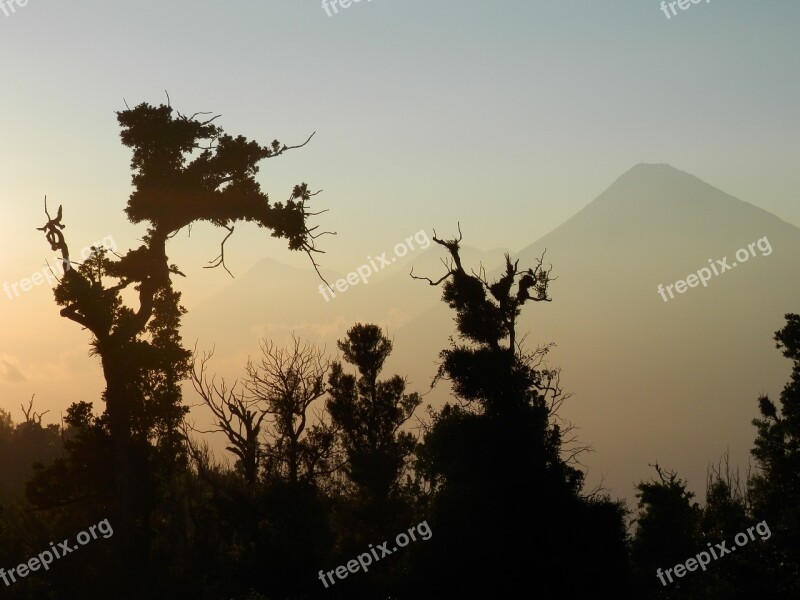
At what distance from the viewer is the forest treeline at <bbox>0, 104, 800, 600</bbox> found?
32.9 meters

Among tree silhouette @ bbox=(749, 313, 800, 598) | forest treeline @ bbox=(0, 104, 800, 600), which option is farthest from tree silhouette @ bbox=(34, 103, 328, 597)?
tree silhouette @ bbox=(749, 313, 800, 598)

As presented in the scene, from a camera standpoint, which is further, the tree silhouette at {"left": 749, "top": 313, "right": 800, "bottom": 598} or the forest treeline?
the tree silhouette at {"left": 749, "top": 313, "right": 800, "bottom": 598}

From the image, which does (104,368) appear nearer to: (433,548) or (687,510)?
(433,548)

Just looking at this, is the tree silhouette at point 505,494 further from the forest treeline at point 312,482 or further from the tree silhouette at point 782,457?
the tree silhouette at point 782,457

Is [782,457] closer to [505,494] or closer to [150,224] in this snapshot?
[505,494]

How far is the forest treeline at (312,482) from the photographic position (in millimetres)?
32875

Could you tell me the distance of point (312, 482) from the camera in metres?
46.2

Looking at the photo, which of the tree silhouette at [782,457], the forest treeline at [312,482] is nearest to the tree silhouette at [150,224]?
the forest treeline at [312,482]

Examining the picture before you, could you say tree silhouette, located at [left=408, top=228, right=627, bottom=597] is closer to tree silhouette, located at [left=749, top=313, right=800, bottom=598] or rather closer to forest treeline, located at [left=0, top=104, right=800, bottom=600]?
forest treeline, located at [left=0, top=104, right=800, bottom=600]

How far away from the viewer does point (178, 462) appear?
44.0m

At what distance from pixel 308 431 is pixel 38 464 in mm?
15325

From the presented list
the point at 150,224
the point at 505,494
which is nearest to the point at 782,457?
the point at 505,494

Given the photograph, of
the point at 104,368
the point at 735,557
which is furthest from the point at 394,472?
the point at 104,368

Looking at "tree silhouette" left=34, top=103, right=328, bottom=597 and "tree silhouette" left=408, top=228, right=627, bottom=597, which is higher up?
"tree silhouette" left=34, top=103, right=328, bottom=597
